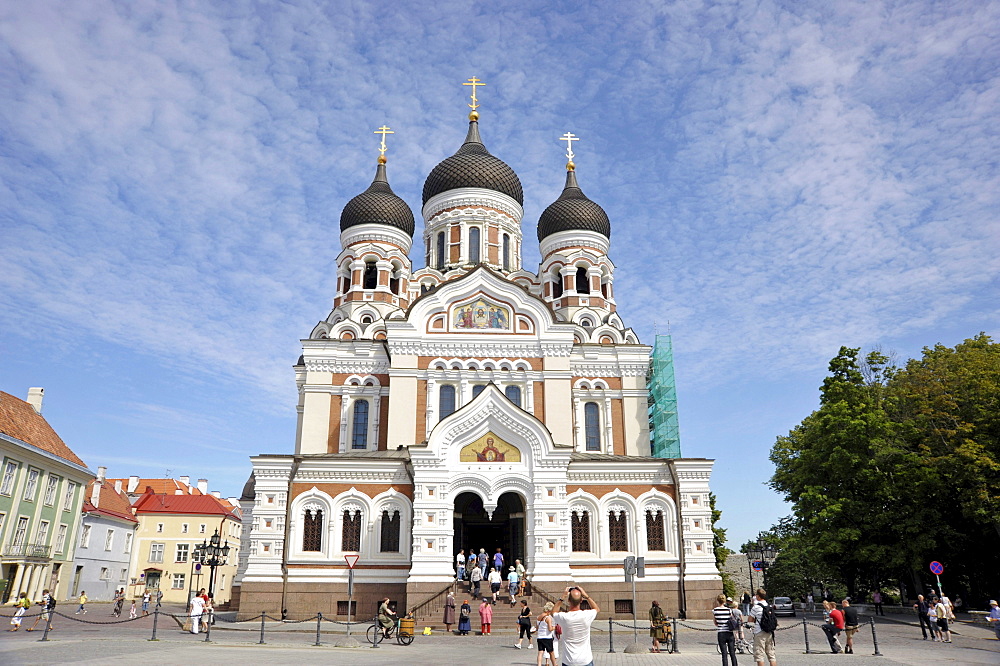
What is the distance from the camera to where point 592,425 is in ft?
114

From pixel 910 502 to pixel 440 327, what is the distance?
64.4 feet

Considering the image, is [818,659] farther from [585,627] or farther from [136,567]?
[136,567]

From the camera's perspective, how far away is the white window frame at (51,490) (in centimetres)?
3725

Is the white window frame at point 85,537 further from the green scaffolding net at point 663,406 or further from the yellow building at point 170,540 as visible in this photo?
the green scaffolding net at point 663,406

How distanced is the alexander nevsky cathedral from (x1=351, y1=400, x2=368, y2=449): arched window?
87 millimetres

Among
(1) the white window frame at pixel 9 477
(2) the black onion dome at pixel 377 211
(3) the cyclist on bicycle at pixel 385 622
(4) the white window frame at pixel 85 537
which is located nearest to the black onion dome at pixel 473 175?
(2) the black onion dome at pixel 377 211

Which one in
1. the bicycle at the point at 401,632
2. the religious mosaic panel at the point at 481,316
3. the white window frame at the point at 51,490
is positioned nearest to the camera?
the bicycle at the point at 401,632

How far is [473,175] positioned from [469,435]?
17630 millimetres

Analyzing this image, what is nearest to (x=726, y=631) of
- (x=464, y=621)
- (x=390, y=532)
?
(x=464, y=621)

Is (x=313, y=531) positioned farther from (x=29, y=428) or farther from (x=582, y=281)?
(x=582, y=281)

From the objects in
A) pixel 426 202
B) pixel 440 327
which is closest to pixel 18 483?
pixel 440 327

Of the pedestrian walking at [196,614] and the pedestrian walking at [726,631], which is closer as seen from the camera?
the pedestrian walking at [726,631]

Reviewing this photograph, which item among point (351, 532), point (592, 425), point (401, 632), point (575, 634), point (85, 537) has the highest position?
point (592, 425)

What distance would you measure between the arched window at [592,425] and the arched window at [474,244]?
9.76m
